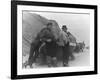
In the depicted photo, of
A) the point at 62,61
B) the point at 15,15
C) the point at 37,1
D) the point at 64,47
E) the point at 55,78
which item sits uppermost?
the point at 37,1

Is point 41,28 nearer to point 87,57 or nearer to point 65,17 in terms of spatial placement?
point 65,17

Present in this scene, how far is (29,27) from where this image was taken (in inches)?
64.4

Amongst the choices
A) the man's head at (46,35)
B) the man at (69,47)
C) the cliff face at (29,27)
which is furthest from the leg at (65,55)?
the cliff face at (29,27)

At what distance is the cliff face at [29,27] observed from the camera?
1.62 metres

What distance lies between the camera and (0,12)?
5.17ft

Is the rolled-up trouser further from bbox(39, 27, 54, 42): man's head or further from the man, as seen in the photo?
bbox(39, 27, 54, 42): man's head

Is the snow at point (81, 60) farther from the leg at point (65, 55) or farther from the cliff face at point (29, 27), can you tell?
the cliff face at point (29, 27)

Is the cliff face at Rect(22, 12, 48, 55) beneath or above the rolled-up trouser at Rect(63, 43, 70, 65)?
above

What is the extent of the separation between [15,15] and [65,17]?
467 mm

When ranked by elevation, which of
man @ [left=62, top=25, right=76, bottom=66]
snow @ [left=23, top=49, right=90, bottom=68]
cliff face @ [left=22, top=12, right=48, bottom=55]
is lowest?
snow @ [left=23, top=49, right=90, bottom=68]

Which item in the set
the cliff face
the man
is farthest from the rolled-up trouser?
the cliff face

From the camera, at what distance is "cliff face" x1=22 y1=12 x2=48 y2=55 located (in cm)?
162

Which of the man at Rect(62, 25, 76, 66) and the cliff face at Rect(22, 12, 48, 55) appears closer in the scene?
the cliff face at Rect(22, 12, 48, 55)

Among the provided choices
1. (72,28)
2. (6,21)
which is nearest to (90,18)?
(72,28)
